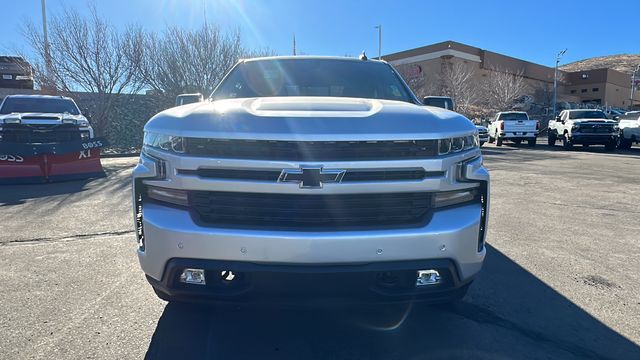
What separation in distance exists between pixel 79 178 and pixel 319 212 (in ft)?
30.7

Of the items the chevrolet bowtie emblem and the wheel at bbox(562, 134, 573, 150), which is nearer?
the chevrolet bowtie emblem

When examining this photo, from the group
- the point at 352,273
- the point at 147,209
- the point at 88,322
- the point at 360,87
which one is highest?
the point at 360,87

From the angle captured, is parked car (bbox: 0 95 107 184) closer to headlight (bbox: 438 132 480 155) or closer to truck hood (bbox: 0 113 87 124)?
truck hood (bbox: 0 113 87 124)

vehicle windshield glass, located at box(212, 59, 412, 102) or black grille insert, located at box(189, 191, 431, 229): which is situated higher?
vehicle windshield glass, located at box(212, 59, 412, 102)

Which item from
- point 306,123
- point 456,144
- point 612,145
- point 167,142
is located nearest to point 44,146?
point 167,142

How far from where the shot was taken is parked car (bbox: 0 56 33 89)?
65.7 ft

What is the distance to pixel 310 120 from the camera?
2273 mm

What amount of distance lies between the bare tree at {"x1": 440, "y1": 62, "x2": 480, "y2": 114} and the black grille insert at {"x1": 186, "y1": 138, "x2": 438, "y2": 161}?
39.2m

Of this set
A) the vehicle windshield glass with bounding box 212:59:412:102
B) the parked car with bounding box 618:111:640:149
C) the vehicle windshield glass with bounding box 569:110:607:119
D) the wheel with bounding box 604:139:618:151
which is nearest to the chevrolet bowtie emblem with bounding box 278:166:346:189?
the vehicle windshield glass with bounding box 212:59:412:102

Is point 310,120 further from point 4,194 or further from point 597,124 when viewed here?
point 597,124

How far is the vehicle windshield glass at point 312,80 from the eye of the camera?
378cm

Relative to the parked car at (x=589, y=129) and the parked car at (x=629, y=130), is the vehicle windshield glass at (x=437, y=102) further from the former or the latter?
the parked car at (x=629, y=130)

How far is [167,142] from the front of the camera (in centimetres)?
234

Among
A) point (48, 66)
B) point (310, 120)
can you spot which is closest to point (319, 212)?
point (310, 120)
